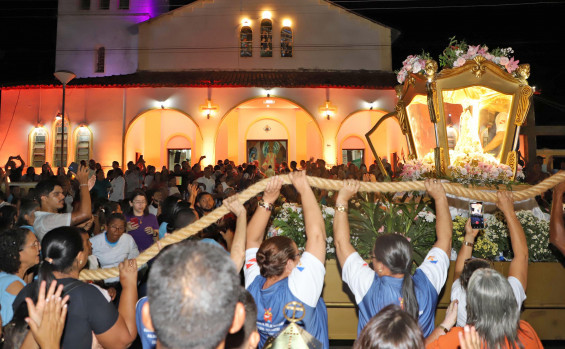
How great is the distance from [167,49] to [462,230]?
19269 millimetres

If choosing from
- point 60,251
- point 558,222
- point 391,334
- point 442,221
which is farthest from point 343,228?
point 558,222

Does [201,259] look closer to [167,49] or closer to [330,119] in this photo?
[330,119]

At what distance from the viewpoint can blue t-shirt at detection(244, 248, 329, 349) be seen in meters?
3.45

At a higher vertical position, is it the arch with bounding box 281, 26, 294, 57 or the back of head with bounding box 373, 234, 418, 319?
the arch with bounding box 281, 26, 294, 57

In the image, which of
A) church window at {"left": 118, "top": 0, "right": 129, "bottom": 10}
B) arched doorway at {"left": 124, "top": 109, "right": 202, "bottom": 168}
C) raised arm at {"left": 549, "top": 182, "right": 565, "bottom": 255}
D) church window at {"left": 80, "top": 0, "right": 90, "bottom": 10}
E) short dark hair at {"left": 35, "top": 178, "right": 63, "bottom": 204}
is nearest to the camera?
raised arm at {"left": 549, "top": 182, "right": 565, "bottom": 255}

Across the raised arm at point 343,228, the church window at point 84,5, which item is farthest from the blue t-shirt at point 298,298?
the church window at point 84,5

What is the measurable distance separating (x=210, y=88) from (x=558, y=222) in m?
17.7

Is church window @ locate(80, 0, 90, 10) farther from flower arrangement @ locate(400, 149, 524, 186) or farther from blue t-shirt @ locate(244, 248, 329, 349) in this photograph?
blue t-shirt @ locate(244, 248, 329, 349)

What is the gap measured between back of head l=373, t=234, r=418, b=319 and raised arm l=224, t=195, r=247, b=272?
1.08 metres

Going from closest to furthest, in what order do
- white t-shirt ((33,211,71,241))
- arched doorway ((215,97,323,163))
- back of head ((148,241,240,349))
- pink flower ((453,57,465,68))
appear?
1. back of head ((148,241,240,349))
2. white t-shirt ((33,211,71,241))
3. pink flower ((453,57,465,68))
4. arched doorway ((215,97,323,163))

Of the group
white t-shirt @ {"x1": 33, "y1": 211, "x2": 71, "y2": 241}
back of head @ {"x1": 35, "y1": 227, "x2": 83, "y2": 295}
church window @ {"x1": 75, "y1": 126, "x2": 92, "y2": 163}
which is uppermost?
church window @ {"x1": 75, "y1": 126, "x2": 92, "y2": 163}

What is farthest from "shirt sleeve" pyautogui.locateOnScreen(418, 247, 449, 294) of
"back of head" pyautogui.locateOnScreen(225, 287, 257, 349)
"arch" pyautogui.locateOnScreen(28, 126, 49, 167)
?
"arch" pyautogui.locateOnScreen(28, 126, 49, 167)

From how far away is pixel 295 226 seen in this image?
7047 mm

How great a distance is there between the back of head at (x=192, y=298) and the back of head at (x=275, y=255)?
1.70 meters
